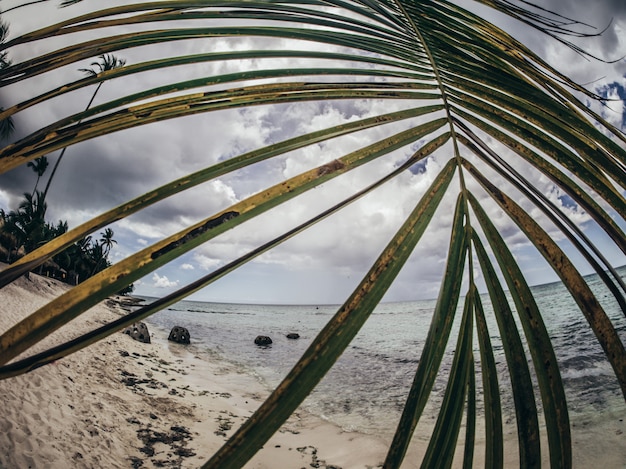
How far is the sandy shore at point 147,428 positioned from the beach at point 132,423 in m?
0.02

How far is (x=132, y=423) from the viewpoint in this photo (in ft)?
19.3

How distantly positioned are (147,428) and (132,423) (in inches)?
11.0

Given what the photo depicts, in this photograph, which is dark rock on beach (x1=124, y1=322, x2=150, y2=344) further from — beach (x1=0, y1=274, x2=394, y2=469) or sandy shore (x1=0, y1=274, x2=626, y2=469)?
sandy shore (x1=0, y1=274, x2=626, y2=469)

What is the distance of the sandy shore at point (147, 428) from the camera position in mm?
4562

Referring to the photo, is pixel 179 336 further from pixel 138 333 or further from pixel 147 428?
pixel 147 428

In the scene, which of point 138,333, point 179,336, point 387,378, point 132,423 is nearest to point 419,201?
point 132,423

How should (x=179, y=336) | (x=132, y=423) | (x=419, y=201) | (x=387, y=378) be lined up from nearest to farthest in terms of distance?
(x=419, y=201), (x=132, y=423), (x=387, y=378), (x=179, y=336)

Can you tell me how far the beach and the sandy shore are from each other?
0.02 metres

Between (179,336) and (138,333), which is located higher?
(138,333)

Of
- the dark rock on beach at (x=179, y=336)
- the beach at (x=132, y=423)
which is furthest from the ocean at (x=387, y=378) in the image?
the beach at (x=132, y=423)

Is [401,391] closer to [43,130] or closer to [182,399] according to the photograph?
[182,399]

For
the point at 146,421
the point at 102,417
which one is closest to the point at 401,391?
the point at 146,421

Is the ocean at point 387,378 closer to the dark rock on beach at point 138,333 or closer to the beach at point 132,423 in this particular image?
the beach at point 132,423

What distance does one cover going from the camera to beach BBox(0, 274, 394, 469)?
14.8 feet
